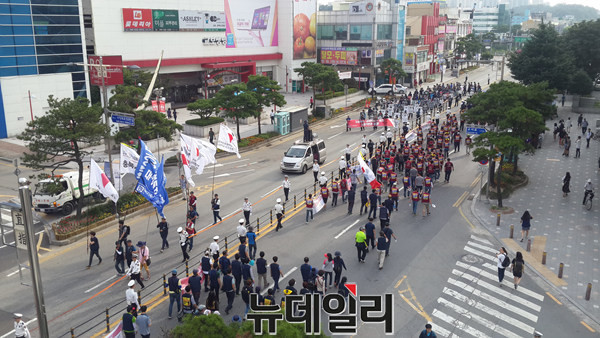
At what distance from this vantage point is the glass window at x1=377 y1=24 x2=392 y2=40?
74.8 meters

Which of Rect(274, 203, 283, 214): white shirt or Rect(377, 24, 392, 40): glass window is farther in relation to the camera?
Rect(377, 24, 392, 40): glass window

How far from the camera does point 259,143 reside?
40875 millimetres

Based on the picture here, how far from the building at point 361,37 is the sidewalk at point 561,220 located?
41.1 metres

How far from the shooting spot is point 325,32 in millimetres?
78000

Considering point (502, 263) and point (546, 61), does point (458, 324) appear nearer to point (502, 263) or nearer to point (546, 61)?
point (502, 263)

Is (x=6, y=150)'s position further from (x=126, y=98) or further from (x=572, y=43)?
(x=572, y=43)

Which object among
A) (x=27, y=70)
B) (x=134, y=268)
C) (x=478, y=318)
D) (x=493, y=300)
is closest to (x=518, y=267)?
(x=493, y=300)

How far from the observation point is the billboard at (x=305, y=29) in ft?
235

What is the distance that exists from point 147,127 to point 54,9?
1963 centimetres

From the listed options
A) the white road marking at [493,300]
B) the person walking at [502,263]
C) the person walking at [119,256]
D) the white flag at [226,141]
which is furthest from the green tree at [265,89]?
the person walking at [502,263]

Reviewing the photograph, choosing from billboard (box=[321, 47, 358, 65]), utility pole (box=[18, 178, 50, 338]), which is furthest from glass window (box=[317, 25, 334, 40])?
utility pole (box=[18, 178, 50, 338])

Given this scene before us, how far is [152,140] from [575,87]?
46.4 metres

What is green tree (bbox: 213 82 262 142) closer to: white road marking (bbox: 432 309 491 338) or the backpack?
the backpack

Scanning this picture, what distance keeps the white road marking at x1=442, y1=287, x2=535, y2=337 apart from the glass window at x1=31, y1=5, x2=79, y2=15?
39.9 metres
